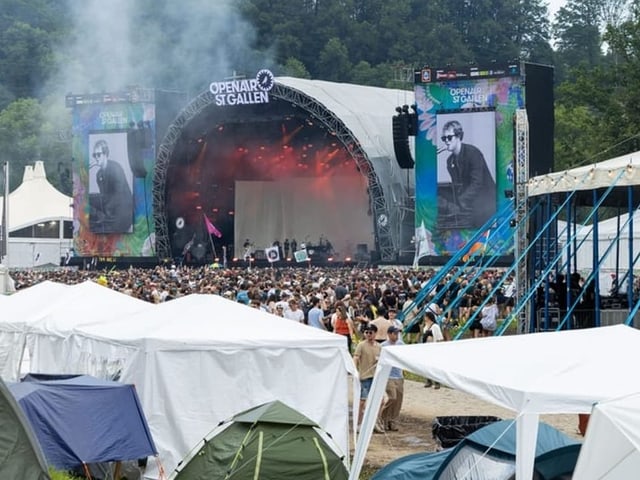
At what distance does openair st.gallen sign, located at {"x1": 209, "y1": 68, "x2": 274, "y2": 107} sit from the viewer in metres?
43.3

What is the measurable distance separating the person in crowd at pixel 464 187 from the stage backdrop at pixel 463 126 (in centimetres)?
15

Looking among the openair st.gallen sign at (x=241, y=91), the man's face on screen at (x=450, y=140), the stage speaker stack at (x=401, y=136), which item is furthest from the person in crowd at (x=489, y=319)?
the openair st.gallen sign at (x=241, y=91)

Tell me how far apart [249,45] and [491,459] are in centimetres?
7014

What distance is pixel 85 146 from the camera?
160 feet

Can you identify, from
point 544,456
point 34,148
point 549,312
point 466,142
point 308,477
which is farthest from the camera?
point 34,148

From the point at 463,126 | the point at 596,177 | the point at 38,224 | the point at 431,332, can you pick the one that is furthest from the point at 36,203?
the point at 596,177

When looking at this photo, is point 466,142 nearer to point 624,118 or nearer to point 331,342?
point 624,118

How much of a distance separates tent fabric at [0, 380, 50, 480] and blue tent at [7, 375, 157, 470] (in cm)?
147

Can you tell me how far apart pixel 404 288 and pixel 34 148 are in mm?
63249

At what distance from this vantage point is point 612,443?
634 cm

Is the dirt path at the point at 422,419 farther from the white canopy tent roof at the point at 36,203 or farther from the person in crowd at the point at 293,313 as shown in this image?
the white canopy tent roof at the point at 36,203

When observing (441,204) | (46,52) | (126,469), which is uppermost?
(46,52)

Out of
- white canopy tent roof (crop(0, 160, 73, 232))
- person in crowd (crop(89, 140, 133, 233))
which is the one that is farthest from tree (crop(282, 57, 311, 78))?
person in crowd (crop(89, 140, 133, 233))

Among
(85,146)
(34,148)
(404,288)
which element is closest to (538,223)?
(404,288)
